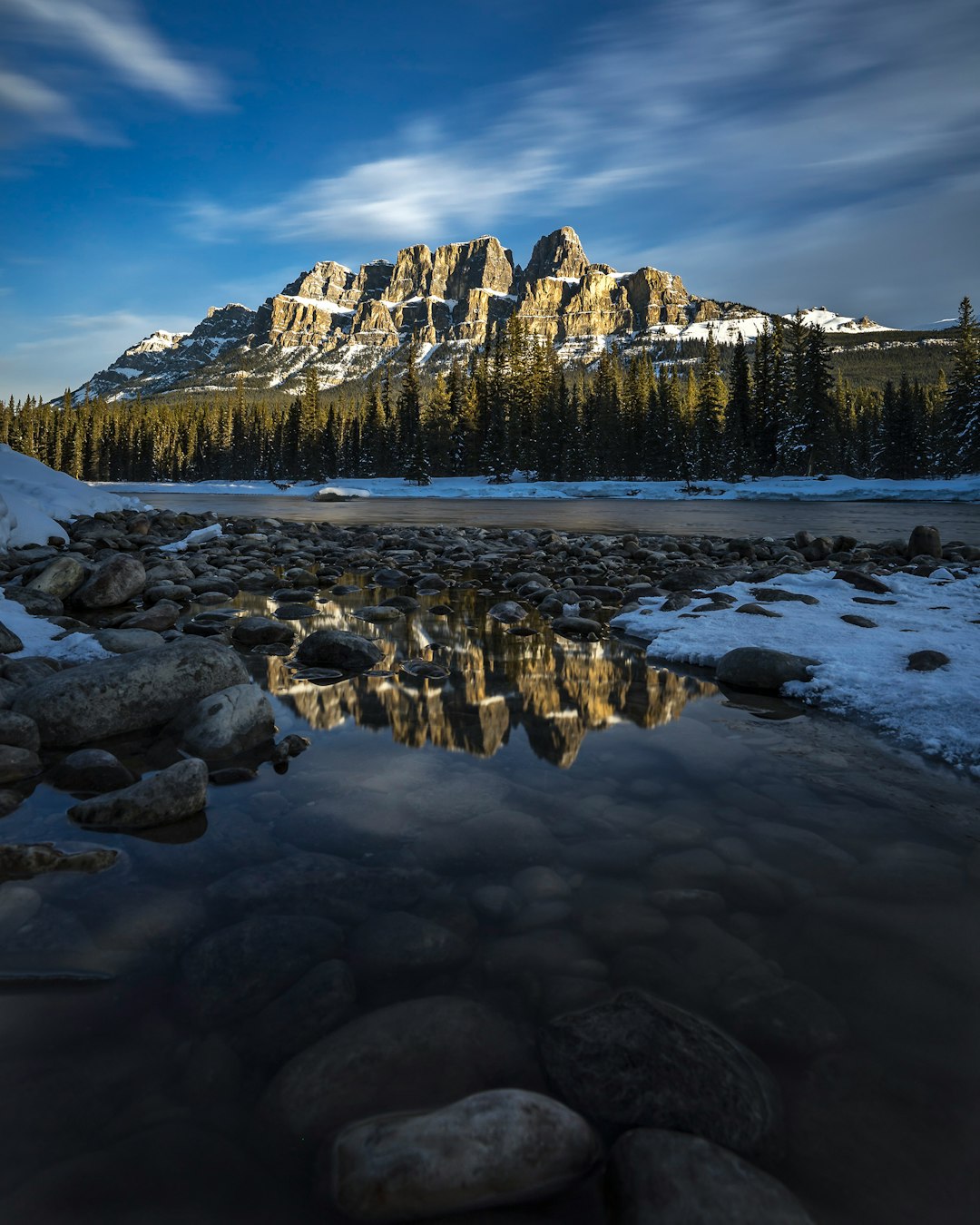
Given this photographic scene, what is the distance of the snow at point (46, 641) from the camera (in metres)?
5.18

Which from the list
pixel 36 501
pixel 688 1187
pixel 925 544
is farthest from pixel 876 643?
pixel 36 501

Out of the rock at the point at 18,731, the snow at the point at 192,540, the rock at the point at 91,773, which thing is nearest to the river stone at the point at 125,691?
the rock at the point at 18,731

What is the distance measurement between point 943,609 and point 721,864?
18.9ft

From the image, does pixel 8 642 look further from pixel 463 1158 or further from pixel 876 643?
pixel 876 643

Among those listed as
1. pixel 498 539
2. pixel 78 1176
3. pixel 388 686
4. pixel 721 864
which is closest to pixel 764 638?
pixel 388 686

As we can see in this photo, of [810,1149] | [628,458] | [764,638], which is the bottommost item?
[810,1149]

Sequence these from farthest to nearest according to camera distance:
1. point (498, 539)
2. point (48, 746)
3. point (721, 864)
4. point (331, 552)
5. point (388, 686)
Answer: point (498, 539) < point (331, 552) < point (388, 686) < point (48, 746) < point (721, 864)

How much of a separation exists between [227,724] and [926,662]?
4.75 meters

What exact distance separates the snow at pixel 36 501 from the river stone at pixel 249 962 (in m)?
11.1

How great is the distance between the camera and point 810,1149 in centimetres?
148

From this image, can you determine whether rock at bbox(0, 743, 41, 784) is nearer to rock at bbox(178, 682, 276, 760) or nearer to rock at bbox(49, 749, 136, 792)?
rock at bbox(49, 749, 136, 792)

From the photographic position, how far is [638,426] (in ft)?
216

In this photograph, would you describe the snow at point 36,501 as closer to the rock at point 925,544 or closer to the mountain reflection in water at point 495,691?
the mountain reflection in water at point 495,691

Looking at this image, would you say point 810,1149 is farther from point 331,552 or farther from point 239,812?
point 331,552
